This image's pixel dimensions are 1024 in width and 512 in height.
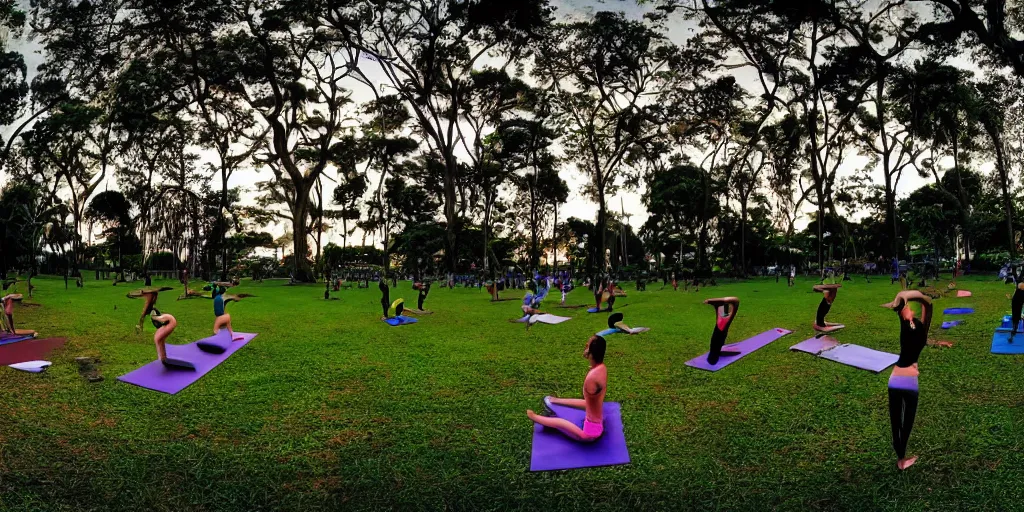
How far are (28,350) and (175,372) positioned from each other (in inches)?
136

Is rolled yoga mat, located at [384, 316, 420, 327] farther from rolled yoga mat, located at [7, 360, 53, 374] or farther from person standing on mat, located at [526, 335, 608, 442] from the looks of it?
person standing on mat, located at [526, 335, 608, 442]

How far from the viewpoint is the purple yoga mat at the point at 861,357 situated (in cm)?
701

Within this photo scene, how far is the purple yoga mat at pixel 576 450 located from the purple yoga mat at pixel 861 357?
12.3 feet

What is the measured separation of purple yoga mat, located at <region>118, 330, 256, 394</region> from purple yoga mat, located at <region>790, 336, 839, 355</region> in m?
8.22

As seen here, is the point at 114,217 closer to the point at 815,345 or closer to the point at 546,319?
the point at 546,319

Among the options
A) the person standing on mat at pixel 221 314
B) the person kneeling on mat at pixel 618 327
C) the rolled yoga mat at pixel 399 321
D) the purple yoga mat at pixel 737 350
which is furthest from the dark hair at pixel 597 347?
the rolled yoga mat at pixel 399 321

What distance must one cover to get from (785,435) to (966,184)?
119ft

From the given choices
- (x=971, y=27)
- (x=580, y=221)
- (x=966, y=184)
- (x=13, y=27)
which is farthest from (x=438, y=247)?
(x=966, y=184)

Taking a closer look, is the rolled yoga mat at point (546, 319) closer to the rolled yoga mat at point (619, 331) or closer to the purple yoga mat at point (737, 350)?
the rolled yoga mat at point (619, 331)

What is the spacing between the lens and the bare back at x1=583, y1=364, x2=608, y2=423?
4977mm

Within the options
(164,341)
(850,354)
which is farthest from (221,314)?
(850,354)

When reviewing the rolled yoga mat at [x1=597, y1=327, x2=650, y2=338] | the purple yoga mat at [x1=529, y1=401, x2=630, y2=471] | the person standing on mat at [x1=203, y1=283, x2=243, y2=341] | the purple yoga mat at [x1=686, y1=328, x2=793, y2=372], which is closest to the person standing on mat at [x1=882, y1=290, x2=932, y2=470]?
the purple yoga mat at [x1=529, y1=401, x2=630, y2=471]

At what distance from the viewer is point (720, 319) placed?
286 inches

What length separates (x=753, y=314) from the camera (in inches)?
501
